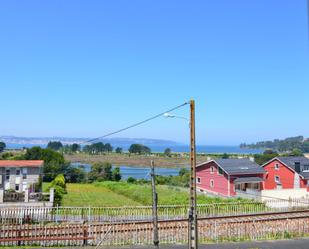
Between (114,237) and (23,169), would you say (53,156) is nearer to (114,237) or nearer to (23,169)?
(23,169)

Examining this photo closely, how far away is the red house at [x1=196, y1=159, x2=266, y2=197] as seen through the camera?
140 feet

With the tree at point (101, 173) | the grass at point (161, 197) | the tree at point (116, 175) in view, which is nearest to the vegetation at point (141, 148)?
the grass at point (161, 197)

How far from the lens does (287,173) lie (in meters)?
46.0

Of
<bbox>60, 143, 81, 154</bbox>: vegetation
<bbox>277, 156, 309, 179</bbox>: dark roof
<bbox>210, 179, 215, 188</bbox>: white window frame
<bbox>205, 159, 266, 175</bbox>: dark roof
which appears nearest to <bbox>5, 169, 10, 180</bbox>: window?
<bbox>60, 143, 81, 154</bbox>: vegetation

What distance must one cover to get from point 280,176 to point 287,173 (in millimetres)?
1237

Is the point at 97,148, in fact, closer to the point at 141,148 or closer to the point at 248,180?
the point at 141,148

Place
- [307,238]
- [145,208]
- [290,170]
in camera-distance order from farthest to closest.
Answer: [290,170] → [145,208] → [307,238]

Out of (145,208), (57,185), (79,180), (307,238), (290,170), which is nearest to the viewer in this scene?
(307,238)

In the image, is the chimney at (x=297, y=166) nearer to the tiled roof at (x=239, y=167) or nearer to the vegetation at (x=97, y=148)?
the tiled roof at (x=239, y=167)

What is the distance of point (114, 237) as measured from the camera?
60.3 feet

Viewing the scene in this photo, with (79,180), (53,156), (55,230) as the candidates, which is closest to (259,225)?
(55,230)

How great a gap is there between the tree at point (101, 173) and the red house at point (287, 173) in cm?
2799

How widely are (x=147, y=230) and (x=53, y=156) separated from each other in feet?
159

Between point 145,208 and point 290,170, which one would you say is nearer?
point 145,208
